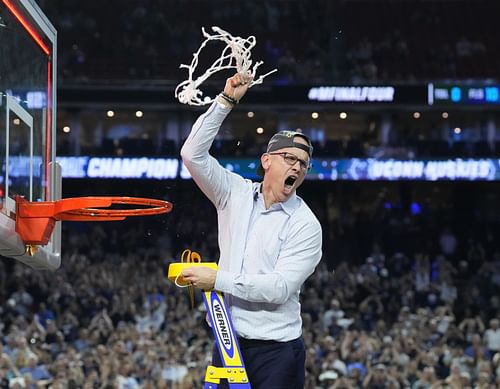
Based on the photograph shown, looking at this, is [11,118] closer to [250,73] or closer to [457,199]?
[250,73]

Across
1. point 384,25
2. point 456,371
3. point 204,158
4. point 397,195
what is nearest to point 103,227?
point 397,195

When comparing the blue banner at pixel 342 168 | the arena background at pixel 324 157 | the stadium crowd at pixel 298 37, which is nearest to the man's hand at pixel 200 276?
the arena background at pixel 324 157

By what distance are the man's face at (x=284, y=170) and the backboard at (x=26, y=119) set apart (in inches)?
55.2

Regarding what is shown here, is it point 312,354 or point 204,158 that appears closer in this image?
point 204,158

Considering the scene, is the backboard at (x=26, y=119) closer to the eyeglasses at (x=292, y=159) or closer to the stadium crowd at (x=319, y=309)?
the eyeglasses at (x=292, y=159)

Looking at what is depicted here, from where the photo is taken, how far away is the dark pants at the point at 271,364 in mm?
4562

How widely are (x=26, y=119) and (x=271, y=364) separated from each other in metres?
2.44

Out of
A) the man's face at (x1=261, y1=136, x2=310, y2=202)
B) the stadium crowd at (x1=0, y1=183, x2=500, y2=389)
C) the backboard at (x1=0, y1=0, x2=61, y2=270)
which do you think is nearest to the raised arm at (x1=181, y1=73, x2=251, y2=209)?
the man's face at (x1=261, y1=136, x2=310, y2=202)

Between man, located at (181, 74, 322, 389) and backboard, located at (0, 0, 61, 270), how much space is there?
1248 millimetres

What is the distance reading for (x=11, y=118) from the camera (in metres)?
6.03

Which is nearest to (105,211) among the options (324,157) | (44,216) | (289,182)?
(44,216)

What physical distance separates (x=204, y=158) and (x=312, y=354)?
11.9 metres

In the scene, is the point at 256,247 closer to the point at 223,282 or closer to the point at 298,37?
the point at 223,282

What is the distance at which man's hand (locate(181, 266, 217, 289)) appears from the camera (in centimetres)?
441
